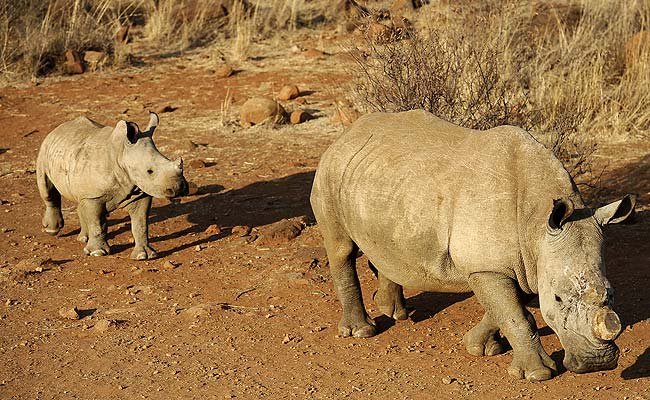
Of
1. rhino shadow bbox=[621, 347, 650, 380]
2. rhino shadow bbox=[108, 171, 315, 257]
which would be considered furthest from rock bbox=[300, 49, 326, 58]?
rhino shadow bbox=[621, 347, 650, 380]

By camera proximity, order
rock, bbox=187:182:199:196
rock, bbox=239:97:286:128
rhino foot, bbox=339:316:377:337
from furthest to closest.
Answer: rock, bbox=239:97:286:128
rock, bbox=187:182:199:196
rhino foot, bbox=339:316:377:337

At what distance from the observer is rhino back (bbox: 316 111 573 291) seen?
6.52 m

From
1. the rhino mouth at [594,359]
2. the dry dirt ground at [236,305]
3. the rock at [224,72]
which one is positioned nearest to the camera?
the rhino mouth at [594,359]

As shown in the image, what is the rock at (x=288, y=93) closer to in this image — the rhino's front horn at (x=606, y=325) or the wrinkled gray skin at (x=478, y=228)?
the wrinkled gray skin at (x=478, y=228)

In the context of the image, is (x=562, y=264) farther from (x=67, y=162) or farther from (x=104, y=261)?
(x=67, y=162)

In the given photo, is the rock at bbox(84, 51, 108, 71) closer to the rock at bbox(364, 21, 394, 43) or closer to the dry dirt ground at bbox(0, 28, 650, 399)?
the dry dirt ground at bbox(0, 28, 650, 399)

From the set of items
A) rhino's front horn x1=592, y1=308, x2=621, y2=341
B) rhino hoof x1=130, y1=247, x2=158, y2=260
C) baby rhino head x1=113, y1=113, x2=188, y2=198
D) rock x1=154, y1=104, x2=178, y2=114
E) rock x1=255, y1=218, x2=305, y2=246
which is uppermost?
rhino's front horn x1=592, y1=308, x2=621, y2=341

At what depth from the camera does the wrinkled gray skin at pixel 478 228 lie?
609 centimetres

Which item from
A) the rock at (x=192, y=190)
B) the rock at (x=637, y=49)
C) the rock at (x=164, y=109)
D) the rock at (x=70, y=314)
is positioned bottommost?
the rock at (x=164, y=109)

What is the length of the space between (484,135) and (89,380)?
306 centimetres

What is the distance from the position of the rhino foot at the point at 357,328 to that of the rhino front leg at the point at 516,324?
134 centimetres

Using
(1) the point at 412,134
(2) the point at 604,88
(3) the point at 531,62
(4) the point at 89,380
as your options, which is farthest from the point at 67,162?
(2) the point at 604,88

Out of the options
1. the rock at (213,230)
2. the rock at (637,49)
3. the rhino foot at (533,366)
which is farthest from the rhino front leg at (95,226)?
the rock at (637,49)

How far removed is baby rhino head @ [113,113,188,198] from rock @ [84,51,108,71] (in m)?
7.67
